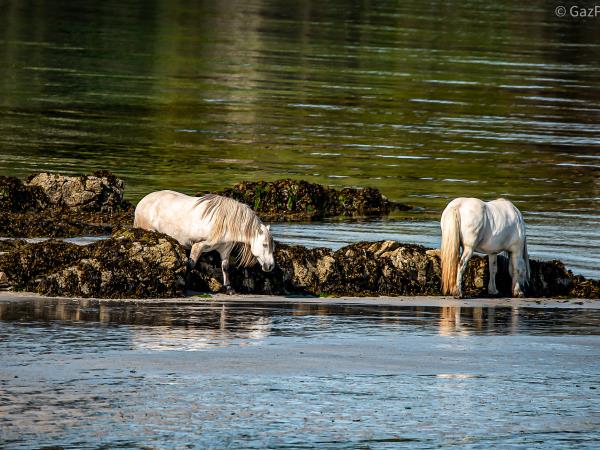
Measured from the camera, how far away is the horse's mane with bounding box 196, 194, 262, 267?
1642cm

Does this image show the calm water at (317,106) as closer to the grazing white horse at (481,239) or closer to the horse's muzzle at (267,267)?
the grazing white horse at (481,239)

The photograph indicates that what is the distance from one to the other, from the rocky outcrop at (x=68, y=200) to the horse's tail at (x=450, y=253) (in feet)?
17.9

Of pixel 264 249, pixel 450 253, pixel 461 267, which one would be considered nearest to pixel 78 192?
pixel 264 249

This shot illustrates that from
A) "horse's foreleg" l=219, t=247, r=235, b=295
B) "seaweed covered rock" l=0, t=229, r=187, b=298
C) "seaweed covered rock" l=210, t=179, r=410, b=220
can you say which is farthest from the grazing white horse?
"seaweed covered rock" l=210, t=179, r=410, b=220

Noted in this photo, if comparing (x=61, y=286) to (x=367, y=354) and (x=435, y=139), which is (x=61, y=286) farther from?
(x=435, y=139)

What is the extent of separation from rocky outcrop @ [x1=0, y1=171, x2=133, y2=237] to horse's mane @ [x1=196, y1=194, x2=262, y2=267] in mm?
3762

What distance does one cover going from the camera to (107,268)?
50.8 ft

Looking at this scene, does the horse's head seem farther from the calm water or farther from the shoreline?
the calm water

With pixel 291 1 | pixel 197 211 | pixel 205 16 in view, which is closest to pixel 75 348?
pixel 197 211

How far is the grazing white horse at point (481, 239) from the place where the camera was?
16703mm

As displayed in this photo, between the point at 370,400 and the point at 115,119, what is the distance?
2633 cm

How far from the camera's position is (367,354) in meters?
12.9

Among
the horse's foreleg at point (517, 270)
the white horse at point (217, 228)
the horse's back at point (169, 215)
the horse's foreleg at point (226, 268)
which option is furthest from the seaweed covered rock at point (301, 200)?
the horse's foreleg at point (517, 270)

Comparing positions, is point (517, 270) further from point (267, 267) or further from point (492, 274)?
point (267, 267)
